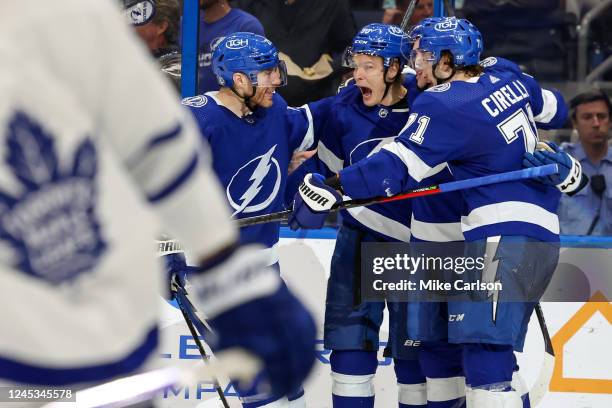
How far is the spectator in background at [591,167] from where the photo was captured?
412 cm

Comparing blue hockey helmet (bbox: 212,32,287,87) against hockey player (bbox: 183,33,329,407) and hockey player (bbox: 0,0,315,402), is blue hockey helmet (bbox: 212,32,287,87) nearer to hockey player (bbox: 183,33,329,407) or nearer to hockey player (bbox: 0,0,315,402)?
hockey player (bbox: 183,33,329,407)

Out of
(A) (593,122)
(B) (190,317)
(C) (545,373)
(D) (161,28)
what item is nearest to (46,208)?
(B) (190,317)

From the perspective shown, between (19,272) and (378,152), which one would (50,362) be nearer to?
(19,272)

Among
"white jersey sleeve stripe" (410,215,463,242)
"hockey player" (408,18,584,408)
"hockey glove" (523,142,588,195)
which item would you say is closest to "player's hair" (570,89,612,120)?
"hockey player" (408,18,584,408)

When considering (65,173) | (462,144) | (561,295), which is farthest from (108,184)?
(561,295)

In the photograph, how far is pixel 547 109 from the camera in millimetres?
3633

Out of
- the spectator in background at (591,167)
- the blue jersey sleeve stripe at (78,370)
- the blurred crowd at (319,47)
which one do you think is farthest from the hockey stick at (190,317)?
the blue jersey sleeve stripe at (78,370)

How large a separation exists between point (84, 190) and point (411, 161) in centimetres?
216

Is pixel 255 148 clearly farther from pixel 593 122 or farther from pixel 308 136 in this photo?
pixel 593 122

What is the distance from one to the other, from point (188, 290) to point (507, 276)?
101 centimetres

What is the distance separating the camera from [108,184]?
125 centimetres

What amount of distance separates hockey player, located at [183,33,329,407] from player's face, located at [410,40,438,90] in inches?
15.8

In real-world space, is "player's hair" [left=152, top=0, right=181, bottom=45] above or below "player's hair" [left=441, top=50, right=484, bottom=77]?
below

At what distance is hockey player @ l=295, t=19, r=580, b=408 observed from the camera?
3.32 m
